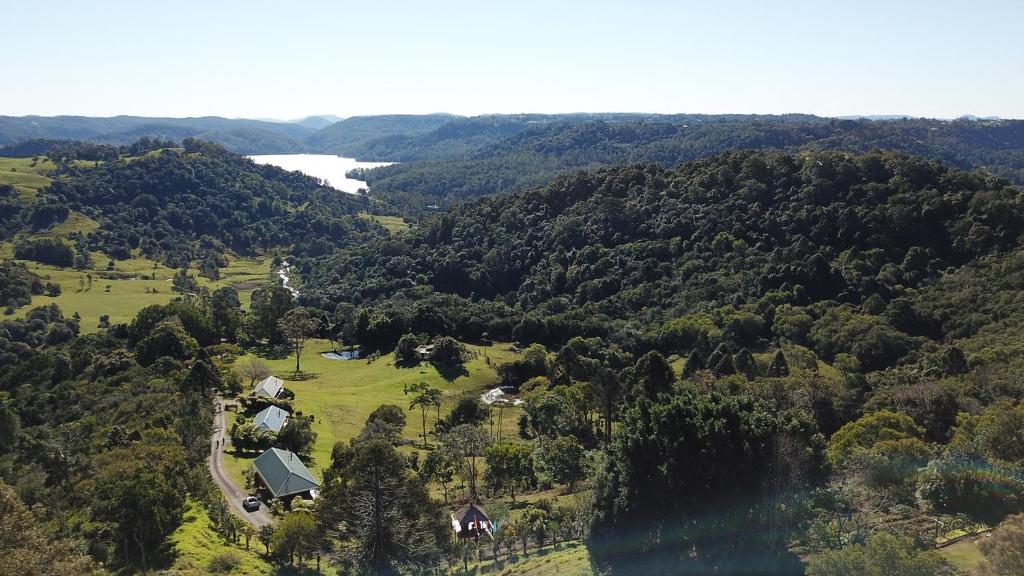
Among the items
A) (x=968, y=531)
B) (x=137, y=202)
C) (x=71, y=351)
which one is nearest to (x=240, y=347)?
(x=71, y=351)

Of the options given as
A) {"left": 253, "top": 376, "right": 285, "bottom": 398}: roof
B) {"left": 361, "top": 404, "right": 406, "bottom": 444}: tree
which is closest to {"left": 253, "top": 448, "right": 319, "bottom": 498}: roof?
{"left": 361, "top": 404, "right": 406, "bottom": 444}: tree

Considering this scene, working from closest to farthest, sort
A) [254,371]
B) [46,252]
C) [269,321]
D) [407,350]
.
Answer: [254,371] < [407,350] < [269,321] < [46,252]

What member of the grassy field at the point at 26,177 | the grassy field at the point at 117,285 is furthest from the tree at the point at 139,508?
the grassy field at the point at 26,177

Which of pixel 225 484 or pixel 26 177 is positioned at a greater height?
pixel 26 177

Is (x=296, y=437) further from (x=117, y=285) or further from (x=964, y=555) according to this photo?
A: (x=117, y=285)

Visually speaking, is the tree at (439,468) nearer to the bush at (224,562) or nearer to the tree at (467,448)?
the tree at (467,448)

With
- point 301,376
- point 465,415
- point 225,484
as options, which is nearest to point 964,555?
point 225,484

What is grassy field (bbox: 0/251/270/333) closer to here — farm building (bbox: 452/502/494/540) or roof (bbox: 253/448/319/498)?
roof (bbox: 253/448/319/498)
